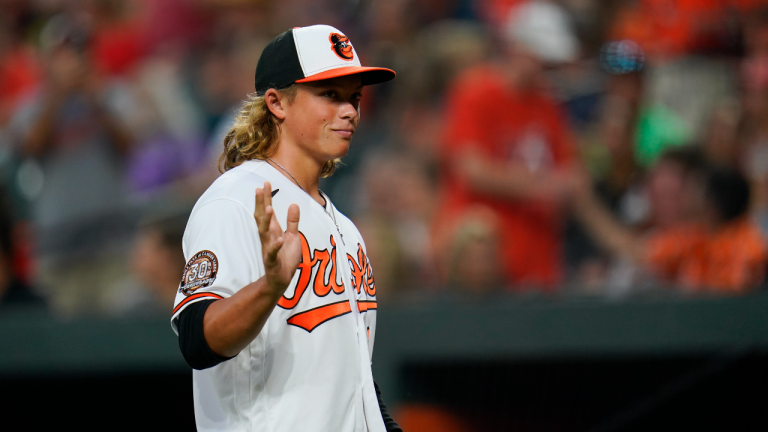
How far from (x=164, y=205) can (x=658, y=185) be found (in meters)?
3.21

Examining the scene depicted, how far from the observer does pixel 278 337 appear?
2.28m

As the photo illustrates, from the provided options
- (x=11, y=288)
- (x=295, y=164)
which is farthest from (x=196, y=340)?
(x=11, y=288)

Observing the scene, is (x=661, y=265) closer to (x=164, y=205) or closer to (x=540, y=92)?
(x=540, y=92)

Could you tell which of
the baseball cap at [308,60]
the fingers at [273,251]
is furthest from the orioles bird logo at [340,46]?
the fingers at [273,251]

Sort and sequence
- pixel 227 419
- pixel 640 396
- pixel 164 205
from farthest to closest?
pixel 164 205
pixel 640 396
pixel 227 419

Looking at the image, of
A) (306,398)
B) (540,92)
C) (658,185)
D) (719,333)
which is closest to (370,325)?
(306,398)

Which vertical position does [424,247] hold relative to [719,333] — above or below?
above

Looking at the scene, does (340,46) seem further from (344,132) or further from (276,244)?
(276,244)

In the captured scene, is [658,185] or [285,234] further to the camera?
[658,185]

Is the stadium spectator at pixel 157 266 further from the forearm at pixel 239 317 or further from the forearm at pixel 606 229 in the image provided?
the forearm at pixel 239 317

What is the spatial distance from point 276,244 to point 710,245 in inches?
134

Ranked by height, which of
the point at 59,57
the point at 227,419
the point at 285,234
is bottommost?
the point at 227,419

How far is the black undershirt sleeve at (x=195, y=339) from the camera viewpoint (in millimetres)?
2029

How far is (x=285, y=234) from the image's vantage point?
207 cm
